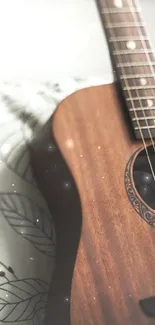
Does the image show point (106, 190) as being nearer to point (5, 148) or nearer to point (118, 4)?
point (5, 148)

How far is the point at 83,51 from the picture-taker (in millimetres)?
900

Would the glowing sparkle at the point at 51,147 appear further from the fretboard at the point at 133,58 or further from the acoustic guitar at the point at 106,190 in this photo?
the fretboard at the point at 133,58

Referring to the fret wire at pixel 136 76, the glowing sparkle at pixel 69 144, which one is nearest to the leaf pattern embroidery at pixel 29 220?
the glowing sparkle at pixel 69 144

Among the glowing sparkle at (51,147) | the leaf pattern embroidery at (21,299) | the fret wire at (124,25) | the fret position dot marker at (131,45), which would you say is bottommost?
the leaf pattern embroidery at (21,299)

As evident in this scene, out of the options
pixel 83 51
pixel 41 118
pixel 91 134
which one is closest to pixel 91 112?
pixel 91 134

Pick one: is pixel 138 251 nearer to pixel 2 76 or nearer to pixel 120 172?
pixel 120 172

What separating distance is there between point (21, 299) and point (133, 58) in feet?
1.43

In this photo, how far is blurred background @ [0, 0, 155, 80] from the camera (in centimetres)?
83

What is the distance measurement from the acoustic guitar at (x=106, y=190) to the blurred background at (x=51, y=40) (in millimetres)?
135

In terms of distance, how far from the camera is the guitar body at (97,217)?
1.92 ft

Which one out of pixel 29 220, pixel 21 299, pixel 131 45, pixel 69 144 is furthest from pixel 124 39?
pixel 21 299

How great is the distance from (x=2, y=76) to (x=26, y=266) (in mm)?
338

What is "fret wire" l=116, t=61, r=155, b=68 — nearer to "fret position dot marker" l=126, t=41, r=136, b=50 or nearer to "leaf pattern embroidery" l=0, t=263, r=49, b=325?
"fret position dot marker" l=126, t=41, r=136, b=50

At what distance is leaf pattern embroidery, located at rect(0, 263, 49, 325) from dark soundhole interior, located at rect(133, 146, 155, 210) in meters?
0.21
